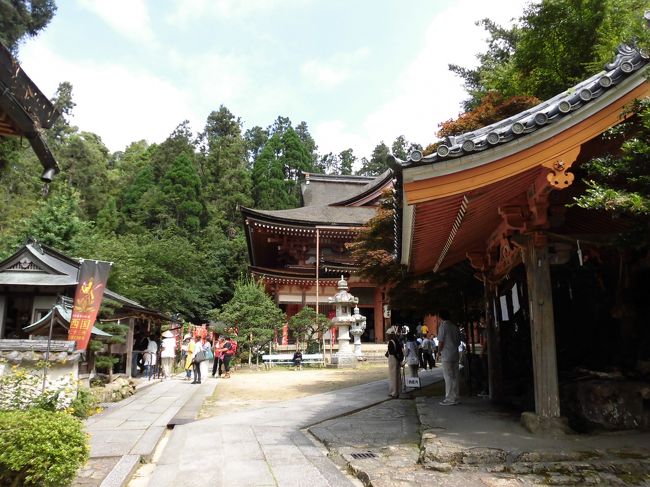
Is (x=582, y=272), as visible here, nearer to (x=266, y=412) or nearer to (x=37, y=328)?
(x=266, y=412)

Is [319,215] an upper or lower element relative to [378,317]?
upper

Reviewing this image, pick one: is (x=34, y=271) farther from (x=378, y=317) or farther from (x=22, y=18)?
(x=378, y=317)

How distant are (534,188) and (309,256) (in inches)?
Answer: 950

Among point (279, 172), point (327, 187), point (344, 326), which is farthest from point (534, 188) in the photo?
point (279, 172)

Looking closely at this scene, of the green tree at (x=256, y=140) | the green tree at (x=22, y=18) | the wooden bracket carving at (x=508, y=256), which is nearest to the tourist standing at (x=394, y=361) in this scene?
the wooden bracket carving at (x=508, y=256)

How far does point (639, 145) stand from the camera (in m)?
4.38

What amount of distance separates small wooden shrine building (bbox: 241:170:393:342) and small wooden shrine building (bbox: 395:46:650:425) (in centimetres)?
1815

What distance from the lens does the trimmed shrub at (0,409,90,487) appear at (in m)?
3.65

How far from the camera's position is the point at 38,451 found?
3.69m

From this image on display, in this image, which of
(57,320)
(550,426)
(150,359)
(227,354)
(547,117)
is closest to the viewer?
(547,117)

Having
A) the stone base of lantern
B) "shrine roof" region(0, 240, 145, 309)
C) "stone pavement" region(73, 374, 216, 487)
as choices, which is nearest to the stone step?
"stone pavement" region(73, 374, 216, 487)

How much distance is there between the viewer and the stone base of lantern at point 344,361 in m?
20.6

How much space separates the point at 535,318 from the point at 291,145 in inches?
1992

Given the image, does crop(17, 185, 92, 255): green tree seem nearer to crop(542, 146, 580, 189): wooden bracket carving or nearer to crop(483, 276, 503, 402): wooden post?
crop(483, 276, 503, 402): wooden post
